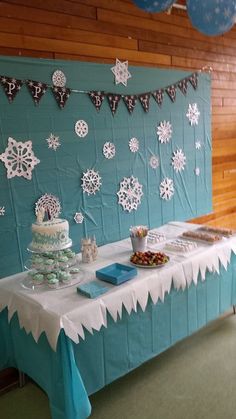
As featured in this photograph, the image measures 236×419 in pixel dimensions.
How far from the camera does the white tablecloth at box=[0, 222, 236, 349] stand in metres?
1.56

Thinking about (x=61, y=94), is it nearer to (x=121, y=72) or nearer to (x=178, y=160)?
(x=121, y=72)

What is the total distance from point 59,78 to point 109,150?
1.94 feet

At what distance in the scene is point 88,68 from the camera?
227cm

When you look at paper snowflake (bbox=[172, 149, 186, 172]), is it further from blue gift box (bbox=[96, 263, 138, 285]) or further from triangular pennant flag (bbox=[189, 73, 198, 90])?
blue gift box (bbox=[96, 263, 138, 285])

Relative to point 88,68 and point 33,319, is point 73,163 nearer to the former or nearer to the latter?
point 88,68

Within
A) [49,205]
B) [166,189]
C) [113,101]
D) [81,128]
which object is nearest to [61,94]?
[81,128]

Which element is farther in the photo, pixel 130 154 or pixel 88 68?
pixel 130 154

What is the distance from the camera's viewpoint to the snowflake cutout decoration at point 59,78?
2104 millimetres

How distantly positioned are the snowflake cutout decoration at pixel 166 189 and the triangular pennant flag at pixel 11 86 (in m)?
1.39

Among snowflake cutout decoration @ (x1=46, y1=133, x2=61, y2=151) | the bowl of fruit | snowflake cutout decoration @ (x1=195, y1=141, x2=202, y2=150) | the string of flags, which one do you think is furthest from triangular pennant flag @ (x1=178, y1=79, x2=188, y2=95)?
the bowl of fruit

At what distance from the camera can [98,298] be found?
1680mm

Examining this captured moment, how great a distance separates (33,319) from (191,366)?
1.13 metres

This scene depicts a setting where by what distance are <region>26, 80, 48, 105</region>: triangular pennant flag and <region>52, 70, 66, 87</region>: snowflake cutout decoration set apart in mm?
79

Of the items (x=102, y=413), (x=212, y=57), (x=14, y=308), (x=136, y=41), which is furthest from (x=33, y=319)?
(x=212, y=57)
